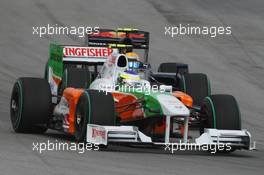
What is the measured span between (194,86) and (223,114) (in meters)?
3.67

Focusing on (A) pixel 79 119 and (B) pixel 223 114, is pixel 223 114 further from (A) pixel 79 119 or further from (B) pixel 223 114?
(A) pixel 79 119

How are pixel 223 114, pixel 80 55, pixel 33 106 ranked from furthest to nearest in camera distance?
1. pixel 80 55
2. pixel 33 106
3. pixel 223 114

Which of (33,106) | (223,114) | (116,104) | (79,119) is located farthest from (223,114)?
(33,106)

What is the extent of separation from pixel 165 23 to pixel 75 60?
45.2 feet

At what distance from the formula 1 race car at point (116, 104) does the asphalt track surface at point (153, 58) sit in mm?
301

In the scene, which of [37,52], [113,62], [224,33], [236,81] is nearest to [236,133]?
[113,62]

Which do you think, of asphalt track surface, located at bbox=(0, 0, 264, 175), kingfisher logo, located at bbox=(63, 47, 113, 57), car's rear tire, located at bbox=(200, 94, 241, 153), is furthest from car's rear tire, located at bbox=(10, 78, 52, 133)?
car's rear tire, located at bbox=(200, 94, 241, 153)

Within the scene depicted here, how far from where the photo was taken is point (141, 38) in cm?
1891

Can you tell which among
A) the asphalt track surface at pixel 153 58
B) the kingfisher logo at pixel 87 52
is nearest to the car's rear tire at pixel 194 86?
the asphalt track surface at pixel 153 58

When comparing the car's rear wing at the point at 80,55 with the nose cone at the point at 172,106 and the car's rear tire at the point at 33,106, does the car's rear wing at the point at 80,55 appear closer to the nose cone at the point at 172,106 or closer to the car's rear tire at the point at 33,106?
the car's rear tire at the point at 33,106

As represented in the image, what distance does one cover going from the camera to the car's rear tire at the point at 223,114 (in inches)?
597

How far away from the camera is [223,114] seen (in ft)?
49.9

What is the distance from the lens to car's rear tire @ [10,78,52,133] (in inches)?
654

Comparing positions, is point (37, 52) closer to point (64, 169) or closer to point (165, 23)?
point (165, 23)
